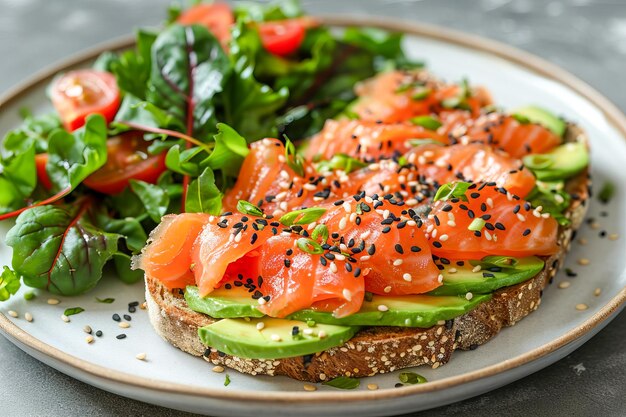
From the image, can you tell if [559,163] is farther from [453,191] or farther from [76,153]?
[76,153]

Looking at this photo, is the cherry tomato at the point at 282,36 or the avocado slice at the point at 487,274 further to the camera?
the cherry tomato at the point at 282,36

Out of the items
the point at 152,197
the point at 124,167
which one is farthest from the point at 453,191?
the point at 124,167

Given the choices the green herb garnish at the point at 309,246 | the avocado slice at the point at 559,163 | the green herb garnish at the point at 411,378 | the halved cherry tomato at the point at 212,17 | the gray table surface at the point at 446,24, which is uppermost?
the green herb garnish at the point at 309,246

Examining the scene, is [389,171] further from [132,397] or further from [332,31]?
[332,31]

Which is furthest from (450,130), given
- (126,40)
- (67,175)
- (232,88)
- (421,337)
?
(126,40)

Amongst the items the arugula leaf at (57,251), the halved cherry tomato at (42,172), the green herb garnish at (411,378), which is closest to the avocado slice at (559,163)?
the green herb garnish at (411,378)

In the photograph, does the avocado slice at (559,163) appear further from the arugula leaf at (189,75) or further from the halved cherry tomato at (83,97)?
the halved cherry tomato at (83,97)
